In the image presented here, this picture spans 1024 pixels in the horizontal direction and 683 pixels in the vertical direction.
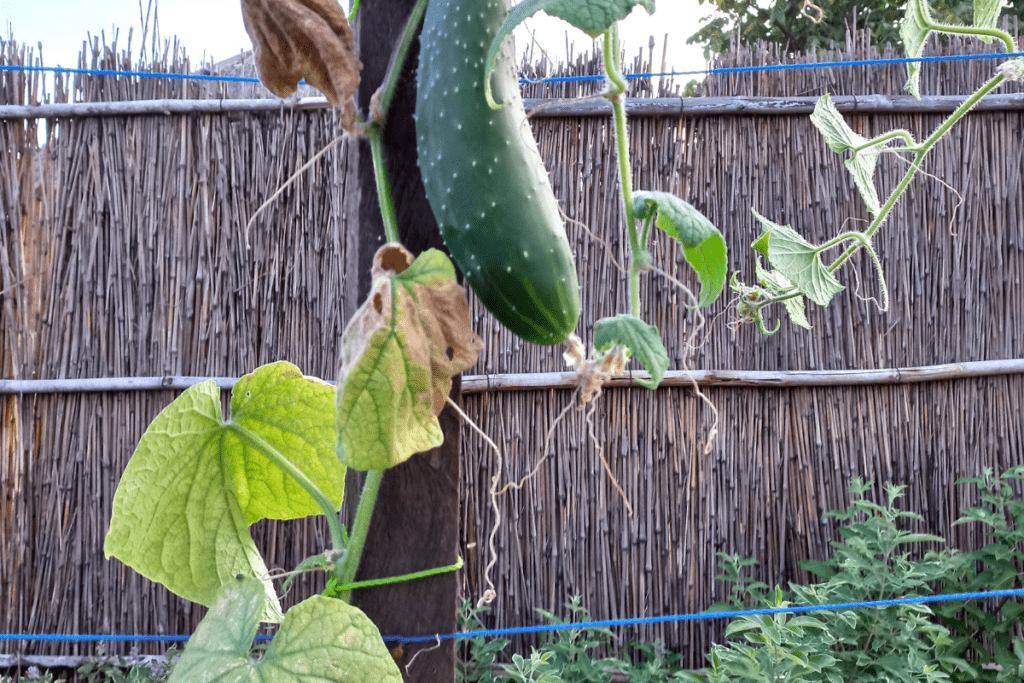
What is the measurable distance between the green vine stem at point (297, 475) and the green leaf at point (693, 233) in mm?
229

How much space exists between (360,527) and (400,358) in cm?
11

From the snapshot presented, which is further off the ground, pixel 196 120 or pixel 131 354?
pixel 196 120

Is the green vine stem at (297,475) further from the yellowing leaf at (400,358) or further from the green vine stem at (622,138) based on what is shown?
the green vine stem at (622,138)

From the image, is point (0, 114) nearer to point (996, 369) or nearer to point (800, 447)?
point (800, 447)

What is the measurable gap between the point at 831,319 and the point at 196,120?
6.40 ft

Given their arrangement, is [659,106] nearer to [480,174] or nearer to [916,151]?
[916,151]

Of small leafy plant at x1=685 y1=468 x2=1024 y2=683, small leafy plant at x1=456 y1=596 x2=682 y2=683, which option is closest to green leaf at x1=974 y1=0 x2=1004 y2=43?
small leafy plant at x1=685 y1=468 x2=1024 y2=683

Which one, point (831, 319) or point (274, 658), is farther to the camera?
point (831, 319)

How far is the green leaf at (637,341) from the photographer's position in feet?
1.00

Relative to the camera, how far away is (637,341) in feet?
1.01

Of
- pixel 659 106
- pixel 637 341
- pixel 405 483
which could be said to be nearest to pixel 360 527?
pixel 405 483

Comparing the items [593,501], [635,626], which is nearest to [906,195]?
[593,501]

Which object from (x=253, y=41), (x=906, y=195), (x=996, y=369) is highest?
(x=906, y=195)

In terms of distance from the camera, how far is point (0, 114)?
1.96 metres
